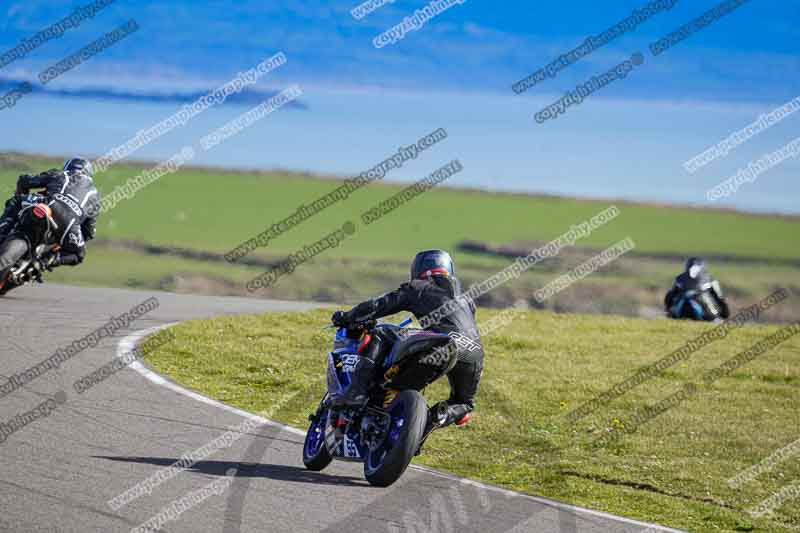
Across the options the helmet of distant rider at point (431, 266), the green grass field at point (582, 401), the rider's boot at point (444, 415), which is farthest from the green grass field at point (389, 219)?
the rider's boot at point (444, 415)

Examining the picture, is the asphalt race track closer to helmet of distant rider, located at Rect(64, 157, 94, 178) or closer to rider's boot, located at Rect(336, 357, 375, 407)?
rider's boot, located at Rect(336, 357, 375, 407)

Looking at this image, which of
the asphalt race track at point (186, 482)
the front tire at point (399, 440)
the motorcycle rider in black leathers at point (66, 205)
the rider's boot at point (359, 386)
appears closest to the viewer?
the asphalt race track at point (186, 482)

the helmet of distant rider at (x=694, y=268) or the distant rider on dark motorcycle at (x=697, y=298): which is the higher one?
the helmet of distant rider at (x=694, y=268)

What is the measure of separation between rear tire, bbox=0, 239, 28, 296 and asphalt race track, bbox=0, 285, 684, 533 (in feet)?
11.4

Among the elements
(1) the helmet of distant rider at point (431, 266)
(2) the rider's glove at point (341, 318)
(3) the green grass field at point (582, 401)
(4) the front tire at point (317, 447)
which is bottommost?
(3) the green grass field at point (582, 401)

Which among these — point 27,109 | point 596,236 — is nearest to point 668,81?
point 27,109

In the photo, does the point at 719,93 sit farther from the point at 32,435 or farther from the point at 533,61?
the point at 32,435

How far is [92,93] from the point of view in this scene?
119 metres

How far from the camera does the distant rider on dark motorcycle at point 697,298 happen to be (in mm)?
23302

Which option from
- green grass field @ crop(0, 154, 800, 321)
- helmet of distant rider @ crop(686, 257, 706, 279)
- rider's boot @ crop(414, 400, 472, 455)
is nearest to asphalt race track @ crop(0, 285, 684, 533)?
rider's boot @ crop(414, 400, 472, 455)

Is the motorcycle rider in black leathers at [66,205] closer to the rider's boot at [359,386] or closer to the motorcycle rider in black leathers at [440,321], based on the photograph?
the motorcycle rider in black leathers at [440,321]

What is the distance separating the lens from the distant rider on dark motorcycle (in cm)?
2330

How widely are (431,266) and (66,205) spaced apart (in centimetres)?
797

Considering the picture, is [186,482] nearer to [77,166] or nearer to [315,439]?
[315,439]
